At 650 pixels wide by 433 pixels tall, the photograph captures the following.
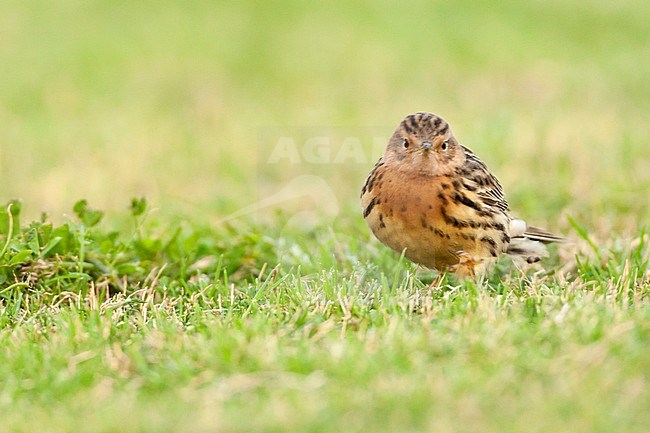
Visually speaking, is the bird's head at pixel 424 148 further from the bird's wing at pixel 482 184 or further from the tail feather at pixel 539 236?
the tail feather at pixel 539 236

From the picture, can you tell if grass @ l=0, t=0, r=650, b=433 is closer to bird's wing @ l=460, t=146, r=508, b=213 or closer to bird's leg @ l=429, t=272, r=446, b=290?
bird's leg @ l=429, t=272, r=446, b=290

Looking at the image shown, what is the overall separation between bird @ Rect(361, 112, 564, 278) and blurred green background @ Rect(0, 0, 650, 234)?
6.43ft

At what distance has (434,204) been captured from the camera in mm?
5543

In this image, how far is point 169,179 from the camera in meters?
9.88

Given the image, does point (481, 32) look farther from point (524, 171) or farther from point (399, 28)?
point (524, 171)

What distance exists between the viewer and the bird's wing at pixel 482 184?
19.0 feet

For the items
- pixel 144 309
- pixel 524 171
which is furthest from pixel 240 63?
pixel 144 309

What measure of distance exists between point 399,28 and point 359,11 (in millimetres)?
1208

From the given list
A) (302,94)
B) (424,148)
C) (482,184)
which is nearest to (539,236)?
(482,184)

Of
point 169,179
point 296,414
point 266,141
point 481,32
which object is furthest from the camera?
point 481,32

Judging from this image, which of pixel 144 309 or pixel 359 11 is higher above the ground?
pixel 359 11

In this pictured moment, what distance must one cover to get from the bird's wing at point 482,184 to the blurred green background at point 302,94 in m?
1.68

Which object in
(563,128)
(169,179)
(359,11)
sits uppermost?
(359,11)

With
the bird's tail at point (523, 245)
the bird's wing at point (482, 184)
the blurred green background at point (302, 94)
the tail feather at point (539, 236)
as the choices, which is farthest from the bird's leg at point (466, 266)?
the blurred green background at point (302, 94)
